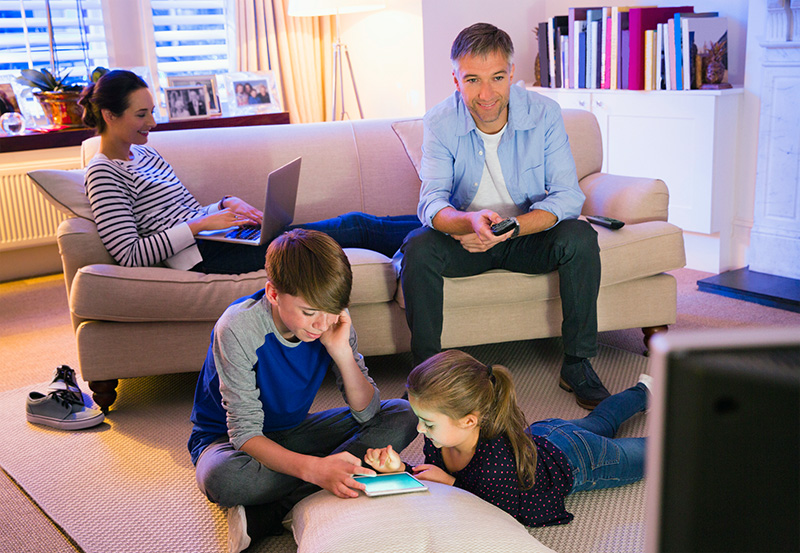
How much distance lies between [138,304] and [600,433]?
1.29 meters

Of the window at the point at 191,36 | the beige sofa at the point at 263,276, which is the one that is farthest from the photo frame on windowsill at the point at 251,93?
the beige sofa at the point at 263,276

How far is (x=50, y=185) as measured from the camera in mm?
2350

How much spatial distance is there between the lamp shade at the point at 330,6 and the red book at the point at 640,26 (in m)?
1.25

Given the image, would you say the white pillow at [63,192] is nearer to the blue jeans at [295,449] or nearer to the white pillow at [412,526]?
the blue jeans at [295,449]

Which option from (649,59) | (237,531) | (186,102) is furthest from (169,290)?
(649,59)

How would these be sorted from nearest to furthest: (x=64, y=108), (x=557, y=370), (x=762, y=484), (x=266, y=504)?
(x=762, y=484) → (x=266, y=504) → (x=557, y=370) → (x=64, y=108)

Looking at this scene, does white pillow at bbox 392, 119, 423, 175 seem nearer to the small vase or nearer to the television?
the small vase

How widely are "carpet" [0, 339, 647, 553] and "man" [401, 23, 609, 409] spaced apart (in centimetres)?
27

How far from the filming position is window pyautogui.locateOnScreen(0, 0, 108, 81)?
3920 millimetres

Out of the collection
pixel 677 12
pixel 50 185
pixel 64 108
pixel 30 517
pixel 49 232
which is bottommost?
pixel 30 517

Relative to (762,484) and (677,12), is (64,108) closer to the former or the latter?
(677,12)

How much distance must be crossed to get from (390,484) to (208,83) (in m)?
3.26

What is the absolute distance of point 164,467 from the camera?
201 centimetres

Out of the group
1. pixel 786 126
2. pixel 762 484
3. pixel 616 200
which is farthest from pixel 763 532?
pixel 786 126
